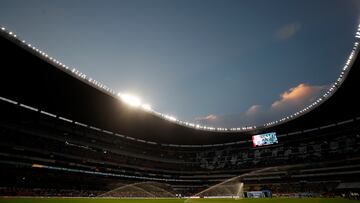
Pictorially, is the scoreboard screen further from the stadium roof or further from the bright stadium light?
the bright stadium light

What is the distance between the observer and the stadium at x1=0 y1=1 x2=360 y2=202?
159ft

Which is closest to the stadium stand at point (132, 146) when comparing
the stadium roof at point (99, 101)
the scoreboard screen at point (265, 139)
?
the stadium roof at point (99, 101)

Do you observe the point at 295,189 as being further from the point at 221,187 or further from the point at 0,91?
the point at 0,91

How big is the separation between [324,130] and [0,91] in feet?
262

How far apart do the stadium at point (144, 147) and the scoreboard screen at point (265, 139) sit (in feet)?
1.00

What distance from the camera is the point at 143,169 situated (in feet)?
282

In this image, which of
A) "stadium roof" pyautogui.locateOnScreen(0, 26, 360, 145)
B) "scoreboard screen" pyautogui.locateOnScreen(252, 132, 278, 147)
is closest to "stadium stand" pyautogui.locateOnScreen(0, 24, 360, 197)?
"stadium roof" pyautogui.locateOnScreen(0, 26, 360, 145)

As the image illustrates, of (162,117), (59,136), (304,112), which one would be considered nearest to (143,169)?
(162,117)

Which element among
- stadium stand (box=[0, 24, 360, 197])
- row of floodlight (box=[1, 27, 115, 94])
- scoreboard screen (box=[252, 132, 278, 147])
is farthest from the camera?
scoreboard screen (box=[252, 132, 278, 147])

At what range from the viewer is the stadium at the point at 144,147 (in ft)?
159

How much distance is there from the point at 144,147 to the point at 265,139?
39.2 meters

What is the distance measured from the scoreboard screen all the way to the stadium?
0.30 m

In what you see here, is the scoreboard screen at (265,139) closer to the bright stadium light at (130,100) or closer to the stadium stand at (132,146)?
A: the stadium stand at (132,146)

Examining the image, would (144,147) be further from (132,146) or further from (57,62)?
(57,62)
